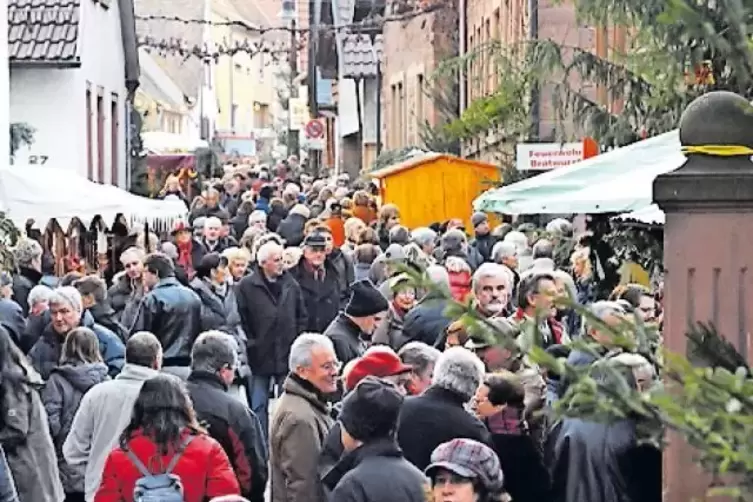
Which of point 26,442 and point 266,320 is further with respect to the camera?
point 266,320

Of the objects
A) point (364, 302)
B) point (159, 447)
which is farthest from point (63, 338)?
point (159, 447)

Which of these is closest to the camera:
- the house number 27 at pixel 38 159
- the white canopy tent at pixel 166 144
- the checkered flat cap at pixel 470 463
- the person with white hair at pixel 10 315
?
the checkered flat cap at pixel 470 463

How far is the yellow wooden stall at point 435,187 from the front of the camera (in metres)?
27.3

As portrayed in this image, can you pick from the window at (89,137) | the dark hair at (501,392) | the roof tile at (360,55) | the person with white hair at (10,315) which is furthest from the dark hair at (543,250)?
the roof tile at (360,55)

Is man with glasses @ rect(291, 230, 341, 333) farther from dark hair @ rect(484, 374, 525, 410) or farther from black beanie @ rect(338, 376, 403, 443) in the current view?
black beanie @ rect(338, 376, 403, 443)

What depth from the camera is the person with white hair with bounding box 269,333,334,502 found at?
27.7 feet

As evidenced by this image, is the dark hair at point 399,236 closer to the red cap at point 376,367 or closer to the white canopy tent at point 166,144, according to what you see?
the red cap at point 376,367

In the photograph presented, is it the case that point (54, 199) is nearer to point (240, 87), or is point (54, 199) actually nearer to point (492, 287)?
point (492, 287)

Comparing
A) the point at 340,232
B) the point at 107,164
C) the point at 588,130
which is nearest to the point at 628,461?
the point at 588,130

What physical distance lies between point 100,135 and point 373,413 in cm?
2313

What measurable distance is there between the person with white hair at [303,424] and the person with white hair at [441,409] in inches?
23.9

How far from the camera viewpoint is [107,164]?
100 feet

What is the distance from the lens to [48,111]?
25.7m

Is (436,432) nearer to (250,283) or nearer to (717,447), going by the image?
(717,447)
